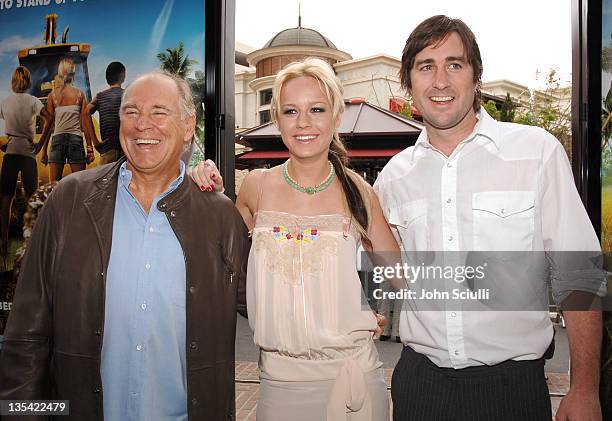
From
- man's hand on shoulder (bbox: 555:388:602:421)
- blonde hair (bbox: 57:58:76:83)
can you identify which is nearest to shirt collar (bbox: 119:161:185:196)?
man's hand on shoulder (bbox: 555:388:602:421)

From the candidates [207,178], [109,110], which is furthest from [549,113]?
[207,178]

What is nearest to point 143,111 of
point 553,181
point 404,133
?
point 553,181

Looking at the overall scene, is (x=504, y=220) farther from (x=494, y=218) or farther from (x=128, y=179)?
(x=128, y=179)

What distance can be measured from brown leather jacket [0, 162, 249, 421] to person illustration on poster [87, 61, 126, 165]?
71.0 inches

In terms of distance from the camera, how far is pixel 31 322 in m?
1.68

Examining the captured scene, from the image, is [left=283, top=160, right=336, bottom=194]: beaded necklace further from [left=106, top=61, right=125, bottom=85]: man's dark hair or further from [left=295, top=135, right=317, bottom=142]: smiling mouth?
[left=106, top=61, right=125, bottom=85]: man's dark hair

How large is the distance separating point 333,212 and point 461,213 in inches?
18.2

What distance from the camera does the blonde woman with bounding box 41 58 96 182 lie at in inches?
137

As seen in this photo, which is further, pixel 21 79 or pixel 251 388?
pixel 251 388

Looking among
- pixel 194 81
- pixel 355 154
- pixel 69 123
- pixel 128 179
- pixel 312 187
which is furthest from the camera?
pixel 355 154

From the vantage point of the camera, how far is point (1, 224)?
3691mm

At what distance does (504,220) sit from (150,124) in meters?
1.25

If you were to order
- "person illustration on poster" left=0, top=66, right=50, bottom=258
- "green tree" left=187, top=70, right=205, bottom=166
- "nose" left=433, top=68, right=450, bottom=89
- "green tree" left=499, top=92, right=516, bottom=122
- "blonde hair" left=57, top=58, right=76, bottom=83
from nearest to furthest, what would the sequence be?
"nose" left=433, top=68, right=450, bottom=89 → "green tree" left=187, top=70, right=205, bottom=166 → "blonde hair" left=57, top=58, right=76, bottom=83 → "person illustration on poster" left=0, top=66, right=50, bottom=258 → "green tree" left=499, top=92, right=516, bottom=122

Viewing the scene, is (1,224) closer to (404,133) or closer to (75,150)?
(75,150)
